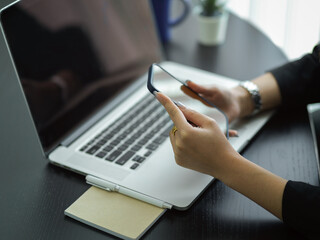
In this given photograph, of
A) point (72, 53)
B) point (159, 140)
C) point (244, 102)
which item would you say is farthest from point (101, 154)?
point (244, 102)

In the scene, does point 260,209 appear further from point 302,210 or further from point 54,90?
point 54,90

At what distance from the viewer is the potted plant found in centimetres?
137

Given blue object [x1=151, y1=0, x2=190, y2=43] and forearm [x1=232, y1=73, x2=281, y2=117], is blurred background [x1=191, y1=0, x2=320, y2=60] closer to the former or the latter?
blue object [x1=151, y1=0, x2=190, y2=43]

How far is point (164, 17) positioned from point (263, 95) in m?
0.45

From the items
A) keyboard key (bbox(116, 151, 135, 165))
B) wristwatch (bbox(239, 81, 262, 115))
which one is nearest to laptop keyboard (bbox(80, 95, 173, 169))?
keyboard key (bbox(116, 151, 135, 165))

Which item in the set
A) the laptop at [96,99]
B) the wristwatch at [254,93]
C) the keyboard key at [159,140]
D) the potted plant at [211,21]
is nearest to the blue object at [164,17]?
the potted plant at [211,21]

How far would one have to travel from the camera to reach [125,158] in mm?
934

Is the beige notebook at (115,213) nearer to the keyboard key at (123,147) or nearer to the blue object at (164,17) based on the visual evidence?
the keyboard key at (123,147)

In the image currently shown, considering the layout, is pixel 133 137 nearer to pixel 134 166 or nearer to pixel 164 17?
pixel 134 166

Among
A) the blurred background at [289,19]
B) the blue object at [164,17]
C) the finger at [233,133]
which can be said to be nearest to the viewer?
the finger at [233,133]

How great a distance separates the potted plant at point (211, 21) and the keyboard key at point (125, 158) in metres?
0.59

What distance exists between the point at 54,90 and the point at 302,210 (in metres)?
0.53

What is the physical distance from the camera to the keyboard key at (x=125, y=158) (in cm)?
92

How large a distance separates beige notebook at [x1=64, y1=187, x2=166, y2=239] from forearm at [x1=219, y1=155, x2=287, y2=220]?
14 cm
